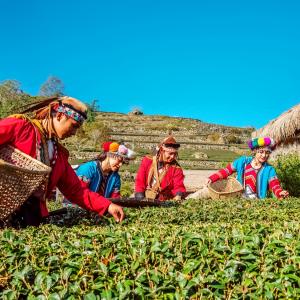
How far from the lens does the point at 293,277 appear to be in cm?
217

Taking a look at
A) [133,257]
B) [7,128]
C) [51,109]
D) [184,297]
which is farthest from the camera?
[51,109]

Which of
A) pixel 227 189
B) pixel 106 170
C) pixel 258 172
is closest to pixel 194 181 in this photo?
pixel 227 189

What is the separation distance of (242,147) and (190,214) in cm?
4365

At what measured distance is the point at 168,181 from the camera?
6980mm

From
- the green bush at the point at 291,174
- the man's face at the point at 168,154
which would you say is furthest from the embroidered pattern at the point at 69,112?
the green bush at the point at 291,174

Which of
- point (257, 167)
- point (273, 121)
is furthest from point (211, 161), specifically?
point (257, 167)

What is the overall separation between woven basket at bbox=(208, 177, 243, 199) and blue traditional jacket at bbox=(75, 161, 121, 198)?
74.0 inches

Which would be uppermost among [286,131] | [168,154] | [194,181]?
[194,181]

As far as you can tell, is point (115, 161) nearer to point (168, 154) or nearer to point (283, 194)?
point (168, 154)

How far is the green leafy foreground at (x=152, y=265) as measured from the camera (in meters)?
2.06

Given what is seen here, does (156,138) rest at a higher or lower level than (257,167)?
higher

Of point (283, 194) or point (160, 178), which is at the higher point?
point (160, 178)

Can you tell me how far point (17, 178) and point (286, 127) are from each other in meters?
11.4

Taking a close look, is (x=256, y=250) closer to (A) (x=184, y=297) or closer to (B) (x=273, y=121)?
(A) (x=184, y=297)
